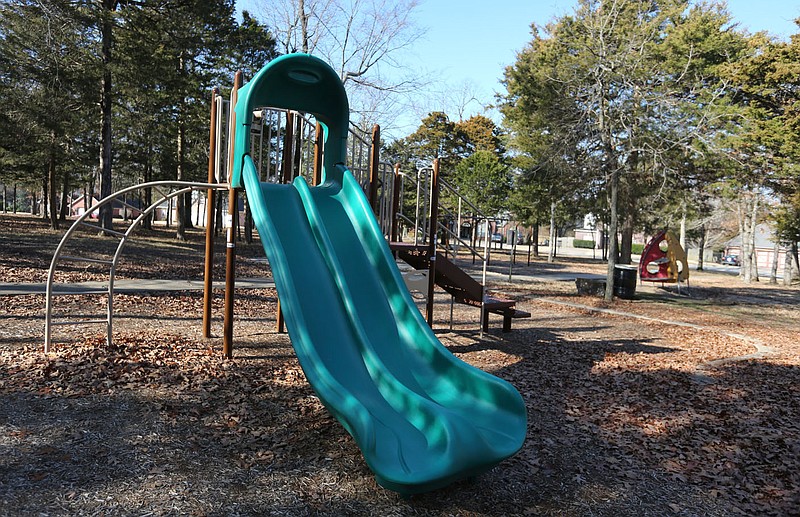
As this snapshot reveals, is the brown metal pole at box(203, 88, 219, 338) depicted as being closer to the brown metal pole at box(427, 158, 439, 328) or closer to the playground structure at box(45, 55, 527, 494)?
the playground structure at box(45, 55, 527, 494)

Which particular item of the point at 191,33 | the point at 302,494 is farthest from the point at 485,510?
the point at 191,33

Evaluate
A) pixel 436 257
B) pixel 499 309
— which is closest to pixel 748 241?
pixel 499 309

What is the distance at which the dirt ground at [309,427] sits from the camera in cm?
403

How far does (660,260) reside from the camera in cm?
1977

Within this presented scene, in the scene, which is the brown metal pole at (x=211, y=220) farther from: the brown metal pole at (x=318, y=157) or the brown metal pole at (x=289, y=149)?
the brown metal pole at (x=318, y=157)

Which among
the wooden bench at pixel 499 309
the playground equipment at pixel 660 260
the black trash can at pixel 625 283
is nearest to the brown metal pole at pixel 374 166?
the wooden bench at pixel 499 309

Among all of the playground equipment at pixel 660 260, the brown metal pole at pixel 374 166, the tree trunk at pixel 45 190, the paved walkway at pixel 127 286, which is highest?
the tree trunk at pixel 45 190

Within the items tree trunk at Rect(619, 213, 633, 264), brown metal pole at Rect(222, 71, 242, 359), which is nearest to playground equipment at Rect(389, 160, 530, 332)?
brown metal pole at Rect(222, 71, 242, 359)

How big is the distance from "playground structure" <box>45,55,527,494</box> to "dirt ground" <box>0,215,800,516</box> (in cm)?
48

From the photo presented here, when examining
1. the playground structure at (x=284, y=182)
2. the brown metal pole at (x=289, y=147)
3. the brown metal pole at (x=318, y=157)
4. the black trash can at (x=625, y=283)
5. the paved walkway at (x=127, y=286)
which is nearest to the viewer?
the playground structure at (x=284, y=182)

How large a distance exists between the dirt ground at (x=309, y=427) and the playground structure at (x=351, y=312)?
479 millimetres

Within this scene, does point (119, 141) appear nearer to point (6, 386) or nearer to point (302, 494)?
point (6, 386)

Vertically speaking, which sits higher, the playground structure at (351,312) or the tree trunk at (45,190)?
the tree trunk at (45,190)

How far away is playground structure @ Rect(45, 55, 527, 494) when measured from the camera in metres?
3.98
